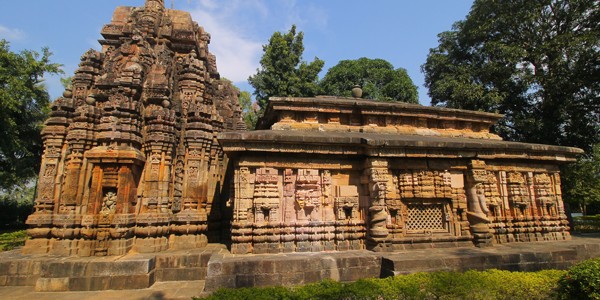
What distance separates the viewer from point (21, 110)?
58.3 ft

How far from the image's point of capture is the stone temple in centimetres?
669

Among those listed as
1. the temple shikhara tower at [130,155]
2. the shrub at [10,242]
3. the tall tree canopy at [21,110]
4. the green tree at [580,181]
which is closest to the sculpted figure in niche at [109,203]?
the temple shikhara tower at [130,155]

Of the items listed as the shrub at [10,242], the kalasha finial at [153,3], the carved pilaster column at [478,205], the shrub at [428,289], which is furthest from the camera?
the kalasha finial at [153,3]

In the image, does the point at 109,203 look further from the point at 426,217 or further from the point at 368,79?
the point at 368,79

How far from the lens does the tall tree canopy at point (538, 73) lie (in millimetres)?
14938

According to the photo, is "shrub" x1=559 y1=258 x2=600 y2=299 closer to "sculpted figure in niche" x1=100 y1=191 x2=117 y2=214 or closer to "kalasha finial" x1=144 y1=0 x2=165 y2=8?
"sculpted figure in niche" x1=100 y1=191 x2=117 y2=214

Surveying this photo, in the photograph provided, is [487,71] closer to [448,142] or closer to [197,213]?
[448,142]

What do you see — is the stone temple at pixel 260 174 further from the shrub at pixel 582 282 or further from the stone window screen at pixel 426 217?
the shrub at pixel 582 282

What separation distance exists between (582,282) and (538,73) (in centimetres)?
1497

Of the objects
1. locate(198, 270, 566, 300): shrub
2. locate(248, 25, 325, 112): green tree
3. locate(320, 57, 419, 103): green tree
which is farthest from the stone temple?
locate(320, 57, 419, 103): green tree

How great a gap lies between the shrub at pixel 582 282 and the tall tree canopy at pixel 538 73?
13173mm

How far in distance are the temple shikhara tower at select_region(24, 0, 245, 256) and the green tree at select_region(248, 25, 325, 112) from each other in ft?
41.6

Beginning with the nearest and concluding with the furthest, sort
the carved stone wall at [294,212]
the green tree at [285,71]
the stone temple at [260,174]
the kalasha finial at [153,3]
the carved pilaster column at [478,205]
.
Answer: the carved stone wall at [294,212]
the stone temple at [260,174]
the carved pilaster column at [478,205]
the kalasha finial at [153,3]
the green tree at [285,71]

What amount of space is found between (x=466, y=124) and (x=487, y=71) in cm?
843
